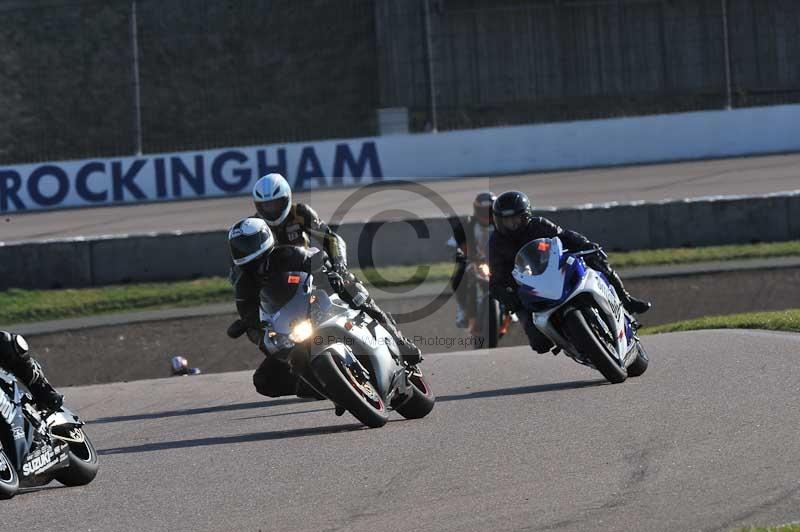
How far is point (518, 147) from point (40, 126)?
1673 centimetres

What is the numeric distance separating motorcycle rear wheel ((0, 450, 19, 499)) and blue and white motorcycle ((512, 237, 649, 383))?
4.04 metres

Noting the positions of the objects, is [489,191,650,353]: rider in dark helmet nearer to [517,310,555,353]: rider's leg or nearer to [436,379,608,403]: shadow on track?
[517,310,555,353]: rider's leg

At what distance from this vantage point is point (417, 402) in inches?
334

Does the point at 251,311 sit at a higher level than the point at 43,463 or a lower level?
higher

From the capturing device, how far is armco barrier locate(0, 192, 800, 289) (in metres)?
20.4

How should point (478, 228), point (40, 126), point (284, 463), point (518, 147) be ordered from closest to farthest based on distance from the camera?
point (284, 463), point (478, 228), point (518, 147), point (40, 126)

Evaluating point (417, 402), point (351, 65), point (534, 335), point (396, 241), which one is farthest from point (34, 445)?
point (351, 65)

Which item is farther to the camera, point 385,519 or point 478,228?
point 478,228

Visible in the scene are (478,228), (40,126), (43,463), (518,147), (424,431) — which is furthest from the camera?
→ (40,126)

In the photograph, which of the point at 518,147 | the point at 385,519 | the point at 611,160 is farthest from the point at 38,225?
the point at 385,519

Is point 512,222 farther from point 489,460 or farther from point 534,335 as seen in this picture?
point 489,460

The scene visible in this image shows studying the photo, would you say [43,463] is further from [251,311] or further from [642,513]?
[642,513]

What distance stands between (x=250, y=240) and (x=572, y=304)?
2.47m

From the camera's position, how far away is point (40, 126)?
40.1 metres
